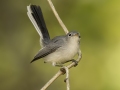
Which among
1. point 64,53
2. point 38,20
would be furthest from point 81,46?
point 64,53

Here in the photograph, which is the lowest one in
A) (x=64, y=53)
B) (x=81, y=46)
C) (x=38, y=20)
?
(x=81, y=46)

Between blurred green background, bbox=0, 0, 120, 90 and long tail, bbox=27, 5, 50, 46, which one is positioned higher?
long tail, bbox=27, 5, 50, 46

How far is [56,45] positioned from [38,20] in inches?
9.4

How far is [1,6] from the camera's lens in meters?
4.87

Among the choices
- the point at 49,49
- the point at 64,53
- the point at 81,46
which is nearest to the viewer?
the point at 64,53

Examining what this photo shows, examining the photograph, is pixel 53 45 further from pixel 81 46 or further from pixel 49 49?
pixel 81 46

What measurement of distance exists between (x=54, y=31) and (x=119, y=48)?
693mm

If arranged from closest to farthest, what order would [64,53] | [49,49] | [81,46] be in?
1. [64,53]
2. [49,49]
3. [81,46]

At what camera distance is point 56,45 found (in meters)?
3.19

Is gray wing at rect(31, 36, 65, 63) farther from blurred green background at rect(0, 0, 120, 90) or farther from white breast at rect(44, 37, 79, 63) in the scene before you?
blurred green background at rect(0, 0, 120, 90)

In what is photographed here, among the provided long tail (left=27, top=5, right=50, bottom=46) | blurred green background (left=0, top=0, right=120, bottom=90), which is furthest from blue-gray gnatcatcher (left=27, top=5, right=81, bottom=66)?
blurred green background (left=0, top=0, right=120, bottom=90)

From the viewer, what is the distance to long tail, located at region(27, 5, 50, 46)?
3.19 meters

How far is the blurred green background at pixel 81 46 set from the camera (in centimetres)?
426

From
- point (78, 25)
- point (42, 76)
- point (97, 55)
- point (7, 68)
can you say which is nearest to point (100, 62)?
point (97, 55)
